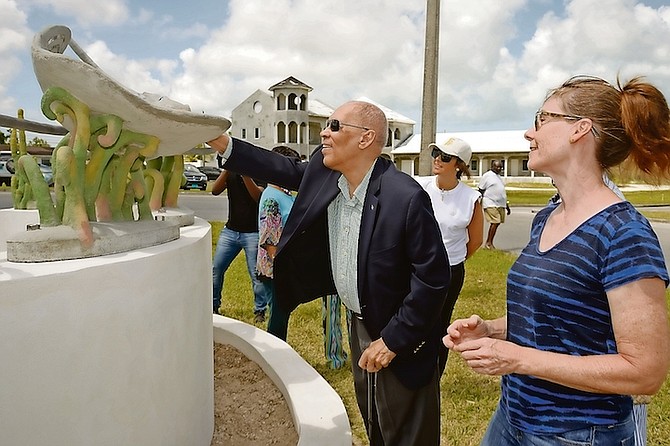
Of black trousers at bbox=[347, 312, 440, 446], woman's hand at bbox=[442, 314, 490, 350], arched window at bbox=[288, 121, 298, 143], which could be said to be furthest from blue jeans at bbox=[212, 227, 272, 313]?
arched window at bbox=[288, 121, 298, 143]

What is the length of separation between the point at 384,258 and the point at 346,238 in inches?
8.8

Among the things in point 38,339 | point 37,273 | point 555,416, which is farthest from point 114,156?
point 555,416

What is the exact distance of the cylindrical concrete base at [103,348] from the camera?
1.70 meters

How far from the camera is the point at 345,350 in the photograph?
4898mm

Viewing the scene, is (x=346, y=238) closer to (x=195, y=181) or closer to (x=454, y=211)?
(x=454, y=211)

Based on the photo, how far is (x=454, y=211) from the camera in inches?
153

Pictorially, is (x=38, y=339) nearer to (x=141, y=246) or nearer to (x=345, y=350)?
(x=141, y=246)

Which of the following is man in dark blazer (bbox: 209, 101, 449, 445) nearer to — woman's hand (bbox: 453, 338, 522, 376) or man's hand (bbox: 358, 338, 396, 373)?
man's hand (bbox: 358, 338, 396, 373)

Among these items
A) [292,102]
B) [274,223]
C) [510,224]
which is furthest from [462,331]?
[292,102]

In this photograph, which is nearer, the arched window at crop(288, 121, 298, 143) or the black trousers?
the black trousers

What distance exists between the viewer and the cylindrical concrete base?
1701 mm

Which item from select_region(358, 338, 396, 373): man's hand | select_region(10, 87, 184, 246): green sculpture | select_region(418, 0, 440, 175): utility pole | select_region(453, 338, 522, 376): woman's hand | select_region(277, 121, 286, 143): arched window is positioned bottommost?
select_region(358, 338, 396, 373): man's hand

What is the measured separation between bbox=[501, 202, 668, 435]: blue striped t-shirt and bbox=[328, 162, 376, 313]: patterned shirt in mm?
851

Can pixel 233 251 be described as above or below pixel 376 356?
above
